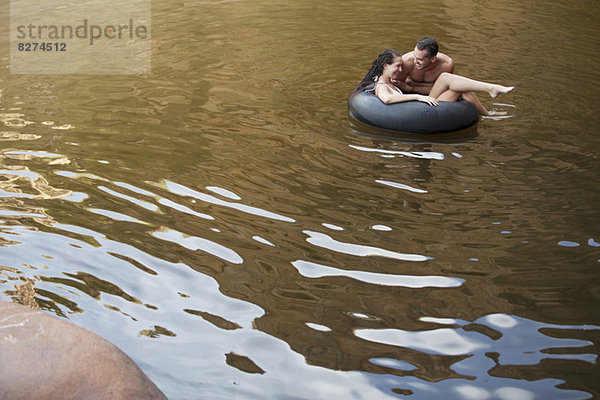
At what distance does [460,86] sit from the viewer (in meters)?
7.17

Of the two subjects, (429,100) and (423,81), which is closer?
(429,100)

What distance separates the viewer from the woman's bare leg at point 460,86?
276 inches

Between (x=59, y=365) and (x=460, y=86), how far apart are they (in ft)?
17.8

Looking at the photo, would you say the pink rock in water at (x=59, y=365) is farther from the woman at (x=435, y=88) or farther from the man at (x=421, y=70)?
the man at (x=421, y=70)

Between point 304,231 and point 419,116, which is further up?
point 419,116

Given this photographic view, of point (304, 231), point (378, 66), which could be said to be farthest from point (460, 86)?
point (304, 231)

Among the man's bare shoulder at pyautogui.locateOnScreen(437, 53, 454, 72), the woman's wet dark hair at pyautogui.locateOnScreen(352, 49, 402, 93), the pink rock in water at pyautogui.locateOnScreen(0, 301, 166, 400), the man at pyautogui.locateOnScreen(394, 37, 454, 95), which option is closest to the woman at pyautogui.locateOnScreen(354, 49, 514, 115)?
the woman's wet dark hair at pyautogui.locateOnScreen(352, 49, 402, 93)

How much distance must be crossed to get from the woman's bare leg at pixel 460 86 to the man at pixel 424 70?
16 cm

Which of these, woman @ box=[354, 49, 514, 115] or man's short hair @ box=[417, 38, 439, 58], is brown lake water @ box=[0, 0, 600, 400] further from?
man's short hair @ box=[417, 38, 439, 58]

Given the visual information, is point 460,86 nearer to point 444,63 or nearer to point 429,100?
point 429,100

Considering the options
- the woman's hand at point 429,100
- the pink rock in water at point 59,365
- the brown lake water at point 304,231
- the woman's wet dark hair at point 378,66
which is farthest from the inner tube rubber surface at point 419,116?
the pink rock in water at point 59,365

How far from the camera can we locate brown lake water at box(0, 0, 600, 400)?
371cm

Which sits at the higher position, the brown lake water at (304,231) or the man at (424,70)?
the man at (424,70)

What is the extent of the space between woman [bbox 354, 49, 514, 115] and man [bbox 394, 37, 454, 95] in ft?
0.60
